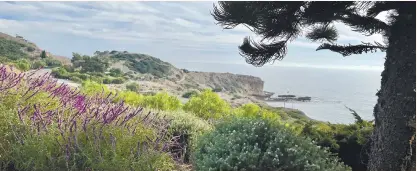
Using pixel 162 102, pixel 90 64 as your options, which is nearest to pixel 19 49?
pixel 90 64

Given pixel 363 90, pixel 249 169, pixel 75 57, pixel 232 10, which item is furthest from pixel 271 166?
pixel 75 57

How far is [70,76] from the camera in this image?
446 inches

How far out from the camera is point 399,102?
344 cm

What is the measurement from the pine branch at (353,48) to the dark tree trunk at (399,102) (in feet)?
1.56

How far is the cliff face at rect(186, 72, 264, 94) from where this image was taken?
454 inches

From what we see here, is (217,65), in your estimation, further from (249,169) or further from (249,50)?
(249,169)

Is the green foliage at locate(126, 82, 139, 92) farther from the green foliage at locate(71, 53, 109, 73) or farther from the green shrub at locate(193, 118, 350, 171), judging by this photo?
the green shrub at locate(193, 118, 350, 171)

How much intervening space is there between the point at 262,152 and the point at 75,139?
1136 mm

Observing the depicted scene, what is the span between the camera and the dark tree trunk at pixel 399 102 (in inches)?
134

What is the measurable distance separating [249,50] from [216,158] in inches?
67.9

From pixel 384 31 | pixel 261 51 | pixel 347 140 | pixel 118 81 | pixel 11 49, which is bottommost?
pixel 347 140

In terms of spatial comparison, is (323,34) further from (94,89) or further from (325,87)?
(325,87)

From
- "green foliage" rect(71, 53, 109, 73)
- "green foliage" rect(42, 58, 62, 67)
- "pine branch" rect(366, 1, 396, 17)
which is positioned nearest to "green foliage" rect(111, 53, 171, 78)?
"green foliage" rect(71, 53, 109, 73)

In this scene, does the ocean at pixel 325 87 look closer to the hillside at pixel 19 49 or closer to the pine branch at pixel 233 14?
the pine branch at pixel 233 14
